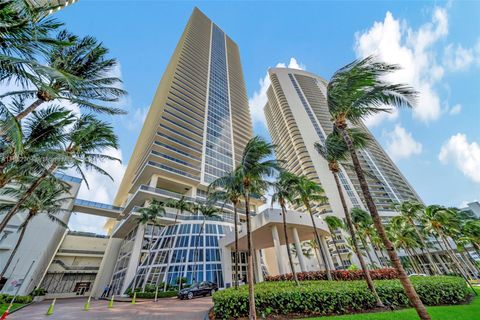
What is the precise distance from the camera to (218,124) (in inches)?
1815

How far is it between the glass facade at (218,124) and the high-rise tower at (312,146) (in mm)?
29597

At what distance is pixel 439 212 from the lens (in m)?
21.6

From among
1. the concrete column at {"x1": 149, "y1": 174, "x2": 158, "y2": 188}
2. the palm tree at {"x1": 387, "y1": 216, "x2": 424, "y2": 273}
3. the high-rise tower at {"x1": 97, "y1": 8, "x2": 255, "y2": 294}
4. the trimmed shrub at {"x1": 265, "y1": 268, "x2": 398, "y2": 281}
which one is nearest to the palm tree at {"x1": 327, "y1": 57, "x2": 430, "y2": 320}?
the trimmed shrub at {"x1": 265, "y1": 268, "x2": 398, "y2": 281}

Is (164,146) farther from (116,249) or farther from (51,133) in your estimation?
(51,133)

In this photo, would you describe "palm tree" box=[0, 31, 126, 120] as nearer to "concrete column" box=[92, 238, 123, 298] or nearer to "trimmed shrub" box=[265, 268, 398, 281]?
"trimmed shrub" box=[265, 268, 398, 281]

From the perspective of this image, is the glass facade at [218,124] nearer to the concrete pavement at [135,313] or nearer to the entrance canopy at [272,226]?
the entrance canopy at [272,226]

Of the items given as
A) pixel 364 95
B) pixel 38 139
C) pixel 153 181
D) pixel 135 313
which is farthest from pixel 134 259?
pixel 364 95

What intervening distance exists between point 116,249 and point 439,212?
49728 mm

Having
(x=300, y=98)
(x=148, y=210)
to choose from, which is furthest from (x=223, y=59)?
(x=148, y=210)

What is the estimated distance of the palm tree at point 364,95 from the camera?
22.5ft


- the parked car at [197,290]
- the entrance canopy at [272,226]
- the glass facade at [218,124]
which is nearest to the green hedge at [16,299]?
the parked car at [197,290]

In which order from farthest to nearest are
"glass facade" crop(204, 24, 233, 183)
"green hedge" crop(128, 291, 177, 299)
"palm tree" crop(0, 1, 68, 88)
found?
"glass facade" crop(204, 24, 233, 183) < "green hedge" crop(128, 291, 177, 299) < "palm tree" crop(0, 1, 68, 88)

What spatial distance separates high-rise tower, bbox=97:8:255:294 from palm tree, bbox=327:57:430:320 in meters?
21.9

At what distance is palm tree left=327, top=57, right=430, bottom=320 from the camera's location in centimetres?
684
